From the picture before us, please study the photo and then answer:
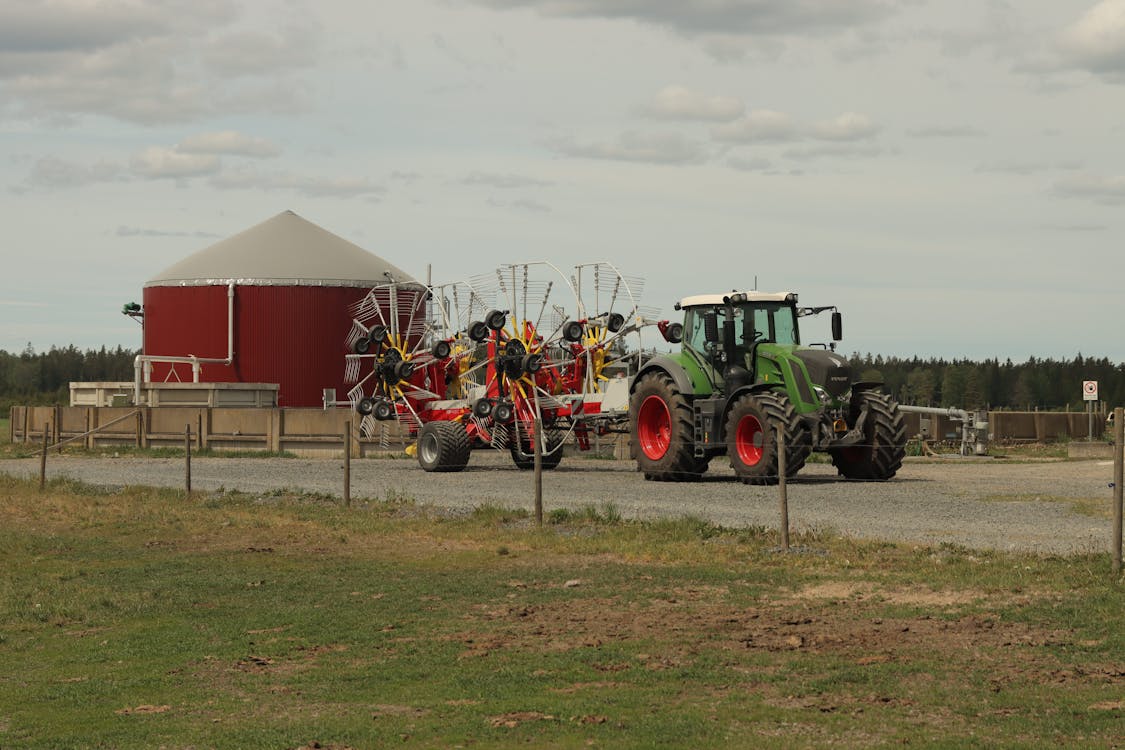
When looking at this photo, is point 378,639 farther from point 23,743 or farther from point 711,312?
point 711,312

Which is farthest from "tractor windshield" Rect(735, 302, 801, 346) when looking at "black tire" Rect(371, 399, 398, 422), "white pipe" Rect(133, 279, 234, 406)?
"white pipe" Rect(133, 279, 234, 406)

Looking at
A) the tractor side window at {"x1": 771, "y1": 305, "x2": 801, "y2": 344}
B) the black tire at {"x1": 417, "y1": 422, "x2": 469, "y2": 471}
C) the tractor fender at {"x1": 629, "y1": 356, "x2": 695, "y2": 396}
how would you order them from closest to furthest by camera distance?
the tractor fender at {"x1": 629, "y1": 356, "x2": 695, "y2": 396} < the tractor side window at {"x1": 771, "y1": 305, "x2": 801, "y2": 344} < the black tire at {"x1": 417, "y1": 422, "x2": 469, "y2": 471}

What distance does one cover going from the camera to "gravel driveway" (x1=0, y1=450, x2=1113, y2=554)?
20250 mm

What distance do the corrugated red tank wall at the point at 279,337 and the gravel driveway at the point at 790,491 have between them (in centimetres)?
1677

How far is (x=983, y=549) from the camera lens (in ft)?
56.1

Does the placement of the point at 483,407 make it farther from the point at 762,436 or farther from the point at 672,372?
the point at 762,436

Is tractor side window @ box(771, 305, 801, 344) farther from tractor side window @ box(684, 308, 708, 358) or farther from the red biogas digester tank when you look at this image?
the red biogas digester tank

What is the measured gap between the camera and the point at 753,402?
28.4m

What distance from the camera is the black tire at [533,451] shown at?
119 ft

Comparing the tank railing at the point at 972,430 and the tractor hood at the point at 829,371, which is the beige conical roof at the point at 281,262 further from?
the tractor hood at the point at 829,371

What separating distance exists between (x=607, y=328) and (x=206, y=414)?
65.0 feet

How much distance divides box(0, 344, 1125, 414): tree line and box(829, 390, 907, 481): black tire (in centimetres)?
9721

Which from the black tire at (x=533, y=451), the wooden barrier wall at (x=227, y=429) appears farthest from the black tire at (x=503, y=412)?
the wooden barrier wall at (x=227, y=429)

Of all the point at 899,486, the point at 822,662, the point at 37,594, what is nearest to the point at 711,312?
the point at 899,486
